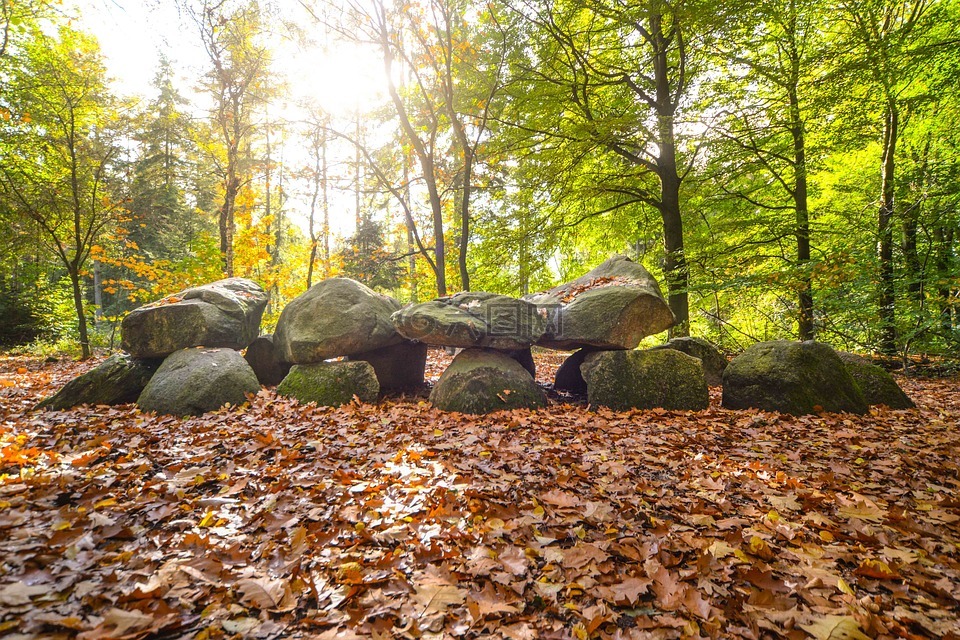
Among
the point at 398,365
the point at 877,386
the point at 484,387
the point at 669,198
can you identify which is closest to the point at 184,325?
the point at 398,365

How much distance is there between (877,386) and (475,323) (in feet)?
18.9

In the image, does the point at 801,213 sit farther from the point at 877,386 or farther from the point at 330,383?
the point at 330,383

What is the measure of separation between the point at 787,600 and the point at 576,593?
975mm

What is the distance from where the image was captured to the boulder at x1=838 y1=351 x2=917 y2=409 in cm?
532

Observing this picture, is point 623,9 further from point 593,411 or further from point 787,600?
point 787,600

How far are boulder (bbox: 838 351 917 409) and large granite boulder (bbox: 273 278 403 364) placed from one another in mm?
6884

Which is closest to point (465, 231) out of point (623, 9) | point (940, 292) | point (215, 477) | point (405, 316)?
point (405, 316)

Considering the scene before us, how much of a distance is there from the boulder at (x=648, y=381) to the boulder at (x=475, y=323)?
1185 mm

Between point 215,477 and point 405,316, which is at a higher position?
point 405,316

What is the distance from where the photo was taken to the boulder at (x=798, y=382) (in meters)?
5.03

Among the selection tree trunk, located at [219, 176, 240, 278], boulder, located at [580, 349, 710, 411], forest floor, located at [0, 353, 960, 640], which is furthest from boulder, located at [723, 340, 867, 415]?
tree trunk, located at [219, 176, 240, 278]

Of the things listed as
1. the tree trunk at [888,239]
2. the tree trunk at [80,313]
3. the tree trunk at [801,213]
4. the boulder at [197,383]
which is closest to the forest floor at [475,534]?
the boulder at [197,383]

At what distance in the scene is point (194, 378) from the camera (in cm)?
517

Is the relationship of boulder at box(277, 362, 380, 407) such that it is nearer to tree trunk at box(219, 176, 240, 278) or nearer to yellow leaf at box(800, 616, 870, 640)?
yellow leaf at box(800, 616, 870, 640)
